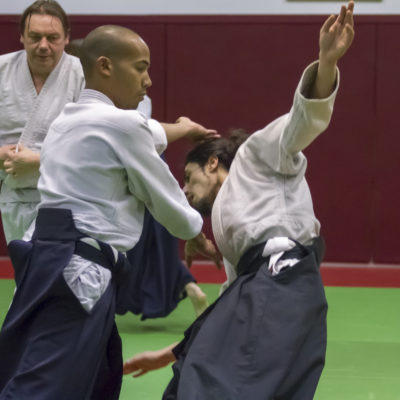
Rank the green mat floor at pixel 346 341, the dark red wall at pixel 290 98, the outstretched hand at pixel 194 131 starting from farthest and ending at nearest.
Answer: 1. the dark red wall at pixel 290 98
2. the green mat floor at pixel 346 341
3. the outstretched hand at pixel 194 131

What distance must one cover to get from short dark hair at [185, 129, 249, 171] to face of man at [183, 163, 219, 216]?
0.03 metres

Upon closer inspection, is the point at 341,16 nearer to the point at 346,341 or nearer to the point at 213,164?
the point at 213,164

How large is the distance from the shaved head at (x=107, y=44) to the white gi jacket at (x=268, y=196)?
48cm

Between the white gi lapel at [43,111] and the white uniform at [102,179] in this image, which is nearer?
the white uniform at [102,179]

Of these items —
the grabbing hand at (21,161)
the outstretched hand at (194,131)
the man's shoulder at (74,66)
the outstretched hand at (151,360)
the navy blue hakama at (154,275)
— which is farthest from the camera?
the navy blue hakama at (154,275)

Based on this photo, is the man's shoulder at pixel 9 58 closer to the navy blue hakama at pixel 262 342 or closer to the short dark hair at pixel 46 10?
the short dark hair at pixel 46 10

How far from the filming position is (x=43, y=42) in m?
4.10

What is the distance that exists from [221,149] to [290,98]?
174 inches

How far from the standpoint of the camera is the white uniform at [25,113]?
154 inches

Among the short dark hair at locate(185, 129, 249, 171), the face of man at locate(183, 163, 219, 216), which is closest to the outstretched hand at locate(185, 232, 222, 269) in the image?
the face of man at locate(183, 163, 219, 216)

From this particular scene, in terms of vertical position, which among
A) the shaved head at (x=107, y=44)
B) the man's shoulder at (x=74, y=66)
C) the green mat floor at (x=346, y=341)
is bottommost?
the green mat floor at (x=346, y=341)

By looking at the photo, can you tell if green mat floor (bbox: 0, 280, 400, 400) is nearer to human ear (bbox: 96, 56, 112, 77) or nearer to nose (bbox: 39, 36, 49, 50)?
nose (bbox: 39, 36, 49, 50)

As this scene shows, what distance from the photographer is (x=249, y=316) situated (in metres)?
2.70

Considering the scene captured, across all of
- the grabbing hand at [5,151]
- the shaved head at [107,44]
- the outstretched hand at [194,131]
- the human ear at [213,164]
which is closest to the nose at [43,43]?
the grabbing hand at [5,151]
